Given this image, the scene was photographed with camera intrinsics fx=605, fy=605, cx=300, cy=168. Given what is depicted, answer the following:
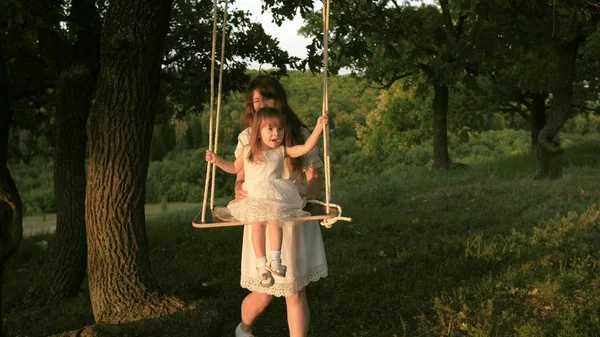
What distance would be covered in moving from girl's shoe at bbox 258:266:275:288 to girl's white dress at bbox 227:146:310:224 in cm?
35

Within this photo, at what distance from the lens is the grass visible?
5586mm

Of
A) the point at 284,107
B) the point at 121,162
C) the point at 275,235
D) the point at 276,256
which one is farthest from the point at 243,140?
the point at 121,162

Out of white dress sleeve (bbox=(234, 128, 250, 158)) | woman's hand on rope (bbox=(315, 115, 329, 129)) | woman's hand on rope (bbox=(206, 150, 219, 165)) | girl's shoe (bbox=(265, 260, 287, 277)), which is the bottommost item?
girl's shoe (bbox=(265, 260, 287, 277))

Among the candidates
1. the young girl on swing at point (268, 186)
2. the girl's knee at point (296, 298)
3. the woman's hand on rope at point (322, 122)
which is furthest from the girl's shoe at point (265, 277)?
the woman's hand on rope at point (322, 122)

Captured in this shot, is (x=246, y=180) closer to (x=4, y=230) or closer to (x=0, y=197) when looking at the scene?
(x=4, y=230)

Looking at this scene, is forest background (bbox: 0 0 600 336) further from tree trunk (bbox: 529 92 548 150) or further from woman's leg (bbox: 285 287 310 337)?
tree trunk (bbox: 529 92 548 150)

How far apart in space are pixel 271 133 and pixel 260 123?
0.11m

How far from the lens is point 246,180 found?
427 centimetres

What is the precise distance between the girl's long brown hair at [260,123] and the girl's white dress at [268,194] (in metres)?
0.05

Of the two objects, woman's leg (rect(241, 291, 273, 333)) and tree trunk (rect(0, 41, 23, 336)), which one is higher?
tree trunk (rect(0, 41, 23, 336))

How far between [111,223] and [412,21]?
4.60 m

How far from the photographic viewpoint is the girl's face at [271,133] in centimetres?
404

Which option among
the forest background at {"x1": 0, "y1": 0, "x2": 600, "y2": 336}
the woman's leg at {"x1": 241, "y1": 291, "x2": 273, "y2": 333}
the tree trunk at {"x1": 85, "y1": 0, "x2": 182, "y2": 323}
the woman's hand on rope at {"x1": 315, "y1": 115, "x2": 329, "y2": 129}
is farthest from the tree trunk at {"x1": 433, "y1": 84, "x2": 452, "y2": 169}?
the woman's hand on rope at {"x1": 315, "y1": 115, "x2": 329, "y2": 129}

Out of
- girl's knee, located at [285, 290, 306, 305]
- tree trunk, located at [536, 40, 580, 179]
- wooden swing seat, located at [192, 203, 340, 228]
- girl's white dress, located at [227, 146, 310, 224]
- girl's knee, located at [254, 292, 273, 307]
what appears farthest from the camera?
tree trunk, located at [536, 40, 580, 179]
